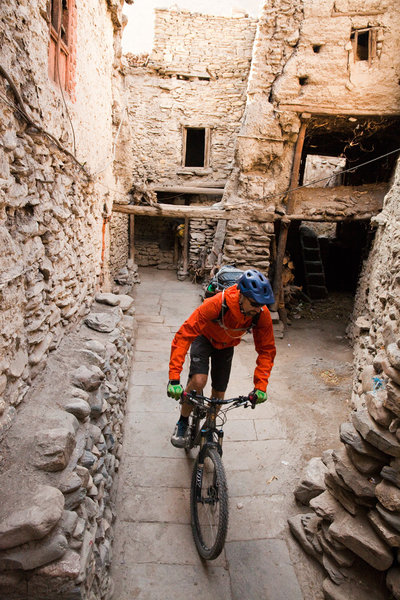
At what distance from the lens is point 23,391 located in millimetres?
2623

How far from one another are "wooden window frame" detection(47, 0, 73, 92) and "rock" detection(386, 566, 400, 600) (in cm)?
488

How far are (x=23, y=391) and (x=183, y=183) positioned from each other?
1099cm

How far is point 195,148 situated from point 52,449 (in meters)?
13.2

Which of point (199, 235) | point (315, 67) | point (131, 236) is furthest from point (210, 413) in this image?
point (131, 236)

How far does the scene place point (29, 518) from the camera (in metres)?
1.75

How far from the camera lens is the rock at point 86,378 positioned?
3.12m

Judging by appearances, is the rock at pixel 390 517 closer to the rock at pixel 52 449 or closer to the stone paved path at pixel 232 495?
the stone paved path at pixel 232 495

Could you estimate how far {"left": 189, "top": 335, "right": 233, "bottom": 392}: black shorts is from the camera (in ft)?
10.4

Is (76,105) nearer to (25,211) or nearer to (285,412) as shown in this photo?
(25,211)

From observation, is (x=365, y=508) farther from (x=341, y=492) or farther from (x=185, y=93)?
(x=185, y=93)

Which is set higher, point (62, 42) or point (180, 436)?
point (62, 42)

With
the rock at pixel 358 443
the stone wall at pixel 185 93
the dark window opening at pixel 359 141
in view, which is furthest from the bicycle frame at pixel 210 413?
the stone wall at pixel 185 93

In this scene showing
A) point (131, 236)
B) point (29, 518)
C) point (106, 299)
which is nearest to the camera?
point (29, 518)

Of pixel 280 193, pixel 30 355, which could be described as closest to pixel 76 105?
pixel 30 355
